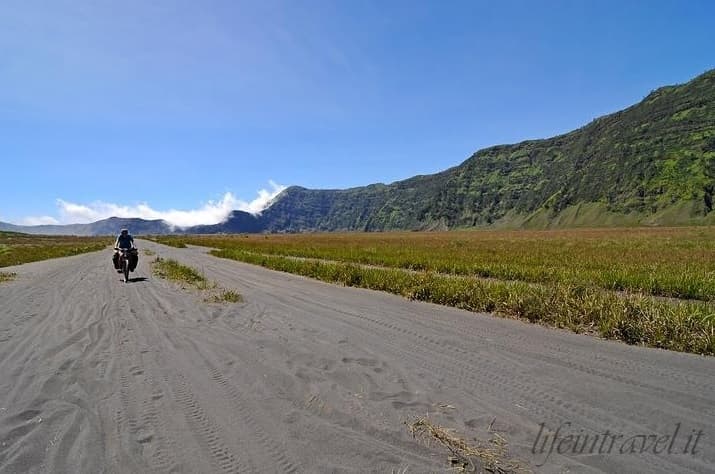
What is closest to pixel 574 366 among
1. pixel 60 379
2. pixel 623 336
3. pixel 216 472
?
pixel 623 336

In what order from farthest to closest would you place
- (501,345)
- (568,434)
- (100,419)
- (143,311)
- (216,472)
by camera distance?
(143,311) → (501,345) → (100,419) → (568,434) → (216,472)

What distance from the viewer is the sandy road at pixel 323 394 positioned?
10.6 feet

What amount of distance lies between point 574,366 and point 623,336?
2.16 m

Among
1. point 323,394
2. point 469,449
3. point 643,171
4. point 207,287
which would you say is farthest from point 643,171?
point 469,449

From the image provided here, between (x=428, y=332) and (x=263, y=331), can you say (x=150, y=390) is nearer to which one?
(x=263, y=331)

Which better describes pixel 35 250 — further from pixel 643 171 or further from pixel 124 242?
pixel 643 171

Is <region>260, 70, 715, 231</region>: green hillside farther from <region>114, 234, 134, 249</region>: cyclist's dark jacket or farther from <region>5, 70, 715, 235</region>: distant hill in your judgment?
<region>114, 234, 134, 249</region>: cyclist's dark jacket

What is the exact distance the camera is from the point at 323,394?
456 centimetres

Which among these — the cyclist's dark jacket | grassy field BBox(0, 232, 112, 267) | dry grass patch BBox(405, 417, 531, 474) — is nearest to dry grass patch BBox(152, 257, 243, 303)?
the cyclist's dark jacket

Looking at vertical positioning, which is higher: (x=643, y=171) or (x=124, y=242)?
(x=643, y=171)

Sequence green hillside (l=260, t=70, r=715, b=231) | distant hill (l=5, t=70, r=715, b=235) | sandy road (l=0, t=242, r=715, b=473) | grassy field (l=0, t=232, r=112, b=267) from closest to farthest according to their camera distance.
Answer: sandy road (l=0, t=242, r=715, b=473) < grassy field (l=0, t=232, r=112, b=267) < distant hill (l=5, t=70, r=715, b=235) < green hillside (l=260, t=70, r=715, b=231)

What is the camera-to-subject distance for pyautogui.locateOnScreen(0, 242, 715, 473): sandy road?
128 inches

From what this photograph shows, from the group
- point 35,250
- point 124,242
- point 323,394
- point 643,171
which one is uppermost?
point 643,171

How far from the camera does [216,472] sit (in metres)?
3.02
